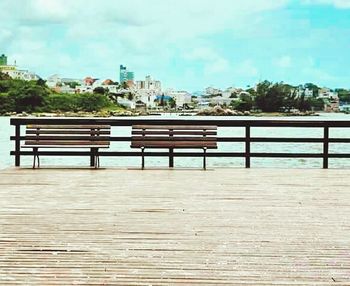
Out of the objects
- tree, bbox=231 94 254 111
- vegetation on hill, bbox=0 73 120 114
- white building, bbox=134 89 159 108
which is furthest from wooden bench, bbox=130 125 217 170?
white building, bbox=134 89 159 108

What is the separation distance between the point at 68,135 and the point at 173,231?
5199 mm

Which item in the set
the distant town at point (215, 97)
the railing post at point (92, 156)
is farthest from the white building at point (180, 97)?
the railing post at point (92, 156)

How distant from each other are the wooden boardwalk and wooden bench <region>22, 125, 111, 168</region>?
136cm

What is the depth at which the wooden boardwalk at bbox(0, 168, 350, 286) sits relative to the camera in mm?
3918

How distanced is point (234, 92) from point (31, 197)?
67.3 feet

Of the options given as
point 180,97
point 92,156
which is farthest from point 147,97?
point 92,156

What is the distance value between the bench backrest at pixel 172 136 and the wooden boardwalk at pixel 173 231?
1.40 meters

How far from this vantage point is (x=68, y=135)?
1004 centimetres

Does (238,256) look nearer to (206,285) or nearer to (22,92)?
(206,285)

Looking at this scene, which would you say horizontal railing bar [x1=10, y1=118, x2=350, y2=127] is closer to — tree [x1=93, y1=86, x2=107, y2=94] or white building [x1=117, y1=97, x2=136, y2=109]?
white building [x1=117, y1=97, x2=136, y2=109]

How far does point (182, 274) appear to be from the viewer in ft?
12.8

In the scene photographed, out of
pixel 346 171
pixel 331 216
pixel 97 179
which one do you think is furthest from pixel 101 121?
pixel 331 216

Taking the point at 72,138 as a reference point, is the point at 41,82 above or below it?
above

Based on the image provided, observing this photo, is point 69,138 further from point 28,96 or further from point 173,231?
point 28,96
